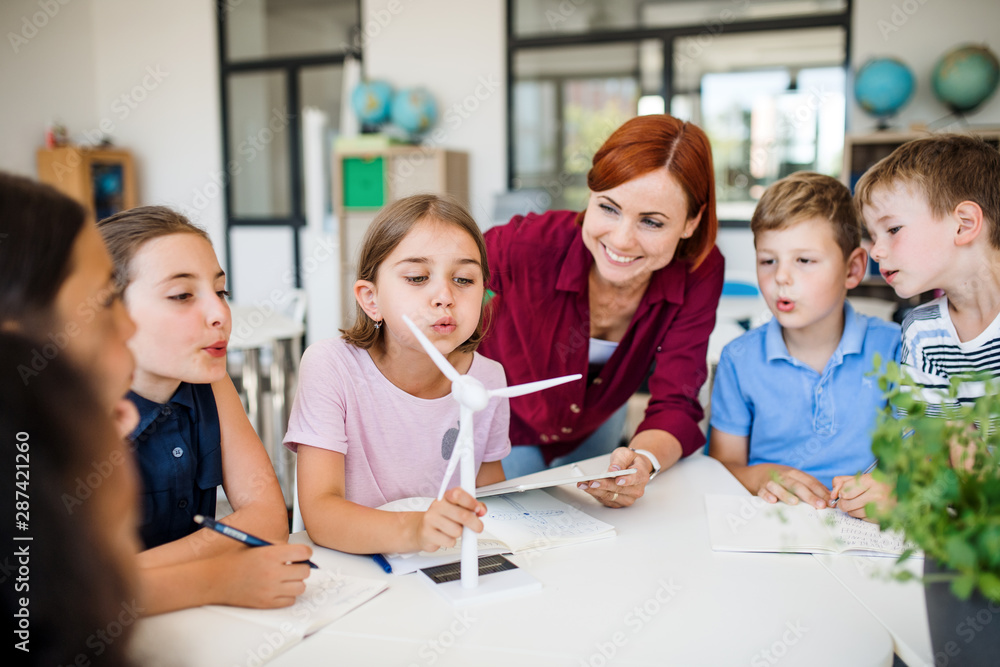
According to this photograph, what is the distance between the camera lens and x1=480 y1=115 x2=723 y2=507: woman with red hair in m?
1.72

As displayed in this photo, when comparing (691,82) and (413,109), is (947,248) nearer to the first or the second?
(691,82)

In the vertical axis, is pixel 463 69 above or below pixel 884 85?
above

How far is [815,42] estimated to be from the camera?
18.3ft

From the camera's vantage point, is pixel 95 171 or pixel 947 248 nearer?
pixel 947 248

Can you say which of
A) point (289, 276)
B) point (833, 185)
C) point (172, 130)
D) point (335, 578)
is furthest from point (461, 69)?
point (335, 578)

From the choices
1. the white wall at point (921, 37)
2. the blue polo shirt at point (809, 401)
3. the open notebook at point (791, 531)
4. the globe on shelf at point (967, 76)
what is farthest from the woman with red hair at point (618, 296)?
the white wall at point (921, 37)

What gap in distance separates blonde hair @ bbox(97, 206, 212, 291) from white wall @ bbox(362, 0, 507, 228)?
518cm

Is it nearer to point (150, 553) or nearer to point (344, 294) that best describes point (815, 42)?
point (344, 294)

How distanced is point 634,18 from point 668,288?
4.86m

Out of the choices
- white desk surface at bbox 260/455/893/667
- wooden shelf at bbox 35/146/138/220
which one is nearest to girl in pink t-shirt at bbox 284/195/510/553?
white desk surface at bbox 260/455/893/667

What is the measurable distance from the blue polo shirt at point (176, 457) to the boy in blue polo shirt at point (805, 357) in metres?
1.17

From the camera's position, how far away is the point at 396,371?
155 cm

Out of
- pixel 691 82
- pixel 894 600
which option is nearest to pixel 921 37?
pixel 691 82

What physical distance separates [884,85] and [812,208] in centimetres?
395
